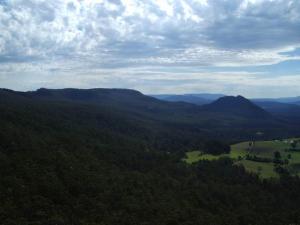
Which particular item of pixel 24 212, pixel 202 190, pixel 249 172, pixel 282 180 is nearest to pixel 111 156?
pixel 202 190

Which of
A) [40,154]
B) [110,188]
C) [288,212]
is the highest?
[40,154]

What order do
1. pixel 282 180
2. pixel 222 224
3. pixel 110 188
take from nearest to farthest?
pixel 222 224 → pixel 110 188 → pixel 282 180

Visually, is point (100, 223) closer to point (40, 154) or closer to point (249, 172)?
point (40, 154)

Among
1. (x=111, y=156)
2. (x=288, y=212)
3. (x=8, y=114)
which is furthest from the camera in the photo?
(x=8, y=114)

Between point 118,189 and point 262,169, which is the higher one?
point 118,189

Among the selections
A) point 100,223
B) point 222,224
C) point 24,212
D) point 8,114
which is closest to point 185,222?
point 222,224

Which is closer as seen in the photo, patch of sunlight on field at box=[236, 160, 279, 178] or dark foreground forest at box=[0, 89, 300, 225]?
dark foreground forest at box=[0, 89, 300, 225]

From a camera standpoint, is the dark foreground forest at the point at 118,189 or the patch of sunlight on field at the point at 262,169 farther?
the patch of sunlight on field at the point at 262,169

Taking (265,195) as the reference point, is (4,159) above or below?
above

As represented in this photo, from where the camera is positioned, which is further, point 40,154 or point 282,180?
point 282,180

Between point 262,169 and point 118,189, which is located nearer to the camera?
point 118,189
